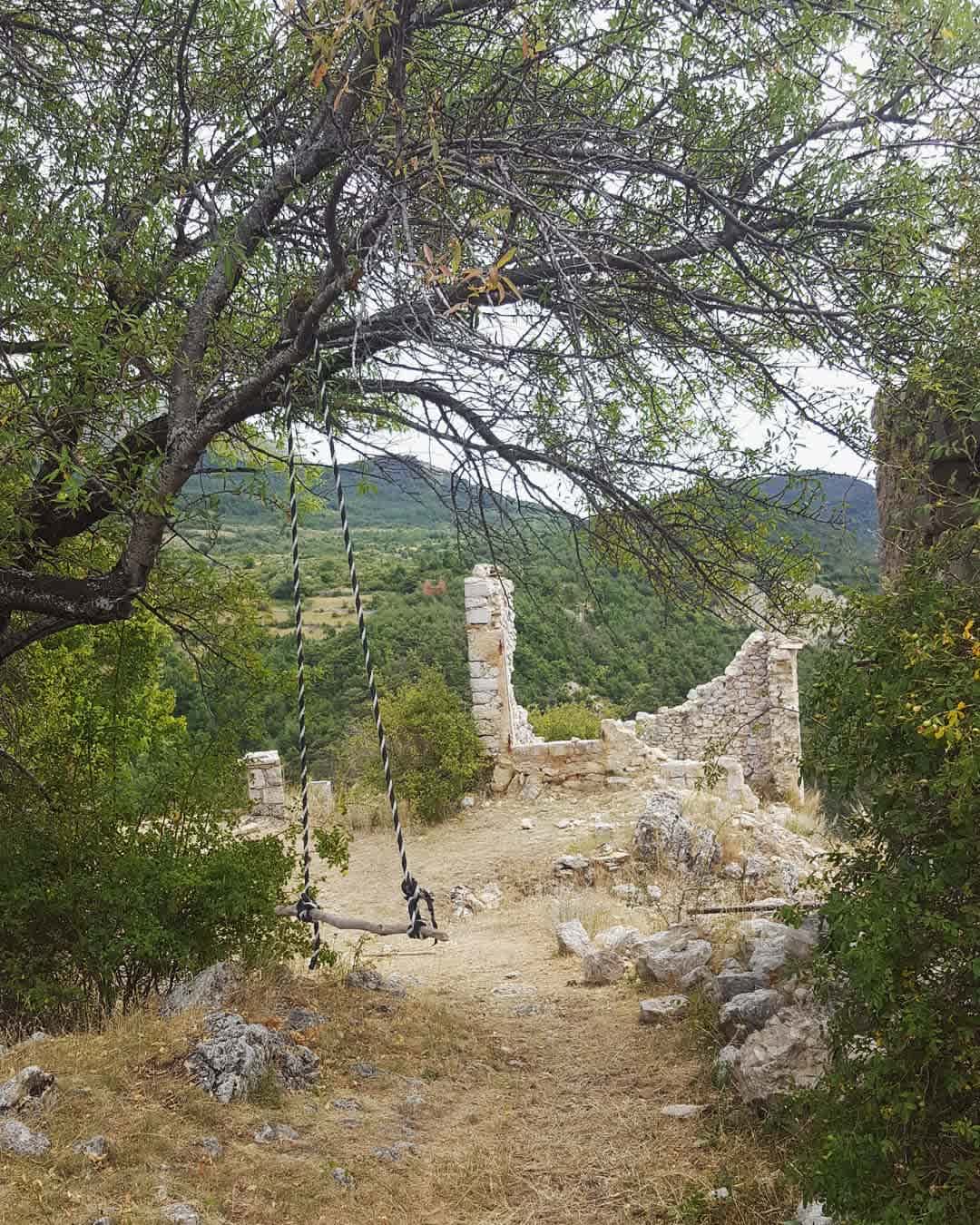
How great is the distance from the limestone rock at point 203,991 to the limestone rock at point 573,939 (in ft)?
9.75

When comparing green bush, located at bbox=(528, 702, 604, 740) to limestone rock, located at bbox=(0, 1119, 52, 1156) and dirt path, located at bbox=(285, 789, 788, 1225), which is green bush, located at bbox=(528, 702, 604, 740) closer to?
dirt path, located at bbox=(285, 789, 788, 1225)

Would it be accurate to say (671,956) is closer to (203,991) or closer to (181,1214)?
(203,991)

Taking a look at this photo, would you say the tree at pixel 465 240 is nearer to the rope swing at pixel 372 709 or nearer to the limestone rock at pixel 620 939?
the rope swing at pixel 372 709

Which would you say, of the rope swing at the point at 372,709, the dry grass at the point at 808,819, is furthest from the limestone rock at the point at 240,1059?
the dry grass at the point at 808,819

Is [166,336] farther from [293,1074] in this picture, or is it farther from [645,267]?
[293,1074]

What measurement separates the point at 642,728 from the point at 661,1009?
13012mm

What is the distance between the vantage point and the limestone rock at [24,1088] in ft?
13.6

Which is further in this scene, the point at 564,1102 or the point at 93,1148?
the point at 564,1102

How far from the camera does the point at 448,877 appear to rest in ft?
38.8

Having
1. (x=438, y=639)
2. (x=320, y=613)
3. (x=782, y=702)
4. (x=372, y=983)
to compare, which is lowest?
(x=372, y=983)

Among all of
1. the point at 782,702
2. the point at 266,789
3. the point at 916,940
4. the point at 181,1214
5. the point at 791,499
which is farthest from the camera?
the point at 782,702

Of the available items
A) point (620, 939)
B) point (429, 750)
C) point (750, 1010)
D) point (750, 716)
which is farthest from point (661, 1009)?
point (750, 716)

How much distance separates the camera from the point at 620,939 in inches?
302

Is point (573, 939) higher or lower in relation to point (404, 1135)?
lower
